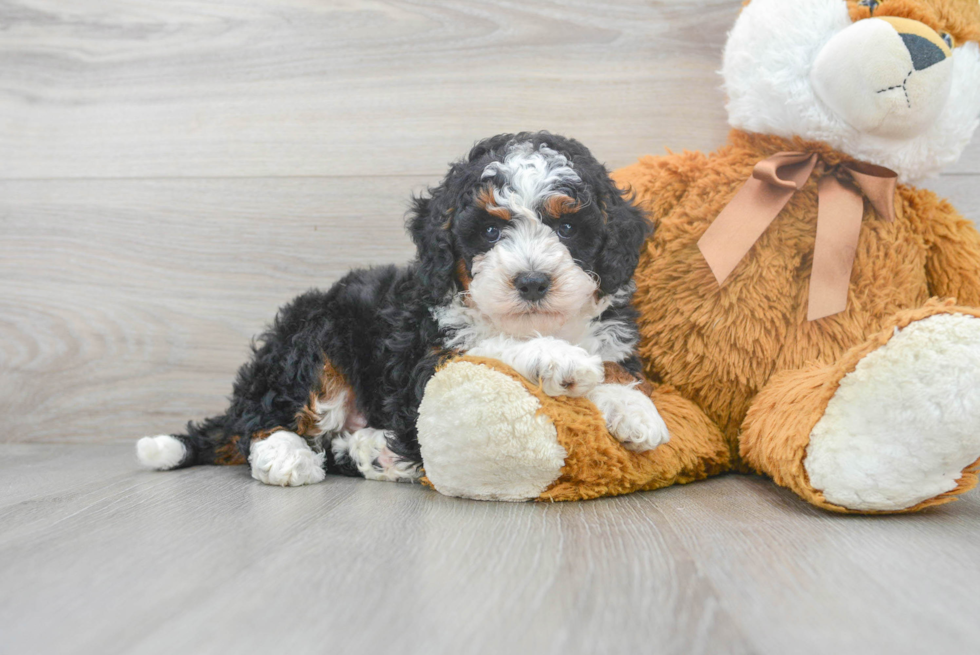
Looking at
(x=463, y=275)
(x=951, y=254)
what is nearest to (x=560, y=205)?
(x=463, y=275)

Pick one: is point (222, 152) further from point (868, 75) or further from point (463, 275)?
point (868, 75)

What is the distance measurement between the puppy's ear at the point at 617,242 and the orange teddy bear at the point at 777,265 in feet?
0.60

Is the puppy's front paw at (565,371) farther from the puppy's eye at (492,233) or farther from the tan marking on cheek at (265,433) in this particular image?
the tan marking on cheek at (265,433)

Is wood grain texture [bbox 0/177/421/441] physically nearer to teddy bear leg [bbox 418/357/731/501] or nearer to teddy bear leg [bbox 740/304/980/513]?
teddy bear leg [bbox 418/357/731/501]

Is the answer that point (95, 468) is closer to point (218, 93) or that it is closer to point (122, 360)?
point (122, 360)

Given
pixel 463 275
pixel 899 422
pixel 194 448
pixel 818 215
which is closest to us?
pixel 899 422

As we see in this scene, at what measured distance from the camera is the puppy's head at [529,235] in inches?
57.8

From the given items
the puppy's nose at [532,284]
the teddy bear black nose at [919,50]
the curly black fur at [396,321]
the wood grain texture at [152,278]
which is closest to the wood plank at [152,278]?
the wood grain texture at [152,278]

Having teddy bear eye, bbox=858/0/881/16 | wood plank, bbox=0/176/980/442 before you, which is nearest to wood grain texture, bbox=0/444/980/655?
wood plank, bbox=0/176/980/442

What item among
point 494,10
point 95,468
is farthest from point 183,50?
point 95,468

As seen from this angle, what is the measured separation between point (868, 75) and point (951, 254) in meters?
0.47

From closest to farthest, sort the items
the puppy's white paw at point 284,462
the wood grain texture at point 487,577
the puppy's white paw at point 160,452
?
1. the wood grain texture at point 487,577
2. the puppy's white paw at point 284,462
3. the puppy's white paw at point 160,452

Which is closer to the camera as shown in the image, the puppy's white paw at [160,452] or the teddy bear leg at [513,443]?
the teddy bear leg at [513,443]

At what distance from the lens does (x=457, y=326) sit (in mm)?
1634
